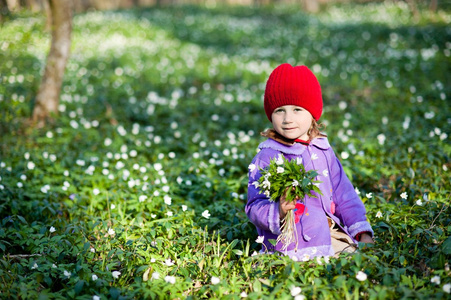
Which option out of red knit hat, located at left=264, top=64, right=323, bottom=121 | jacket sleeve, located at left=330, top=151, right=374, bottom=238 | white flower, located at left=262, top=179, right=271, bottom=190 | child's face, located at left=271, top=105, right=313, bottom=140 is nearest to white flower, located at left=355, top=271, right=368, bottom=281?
jacket sleeve, located at left=330, top=151, right=374, bottom=238

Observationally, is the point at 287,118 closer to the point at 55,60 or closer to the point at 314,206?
the point at 314,206

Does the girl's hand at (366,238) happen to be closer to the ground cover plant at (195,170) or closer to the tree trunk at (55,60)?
the ground cover plant at (195,170)

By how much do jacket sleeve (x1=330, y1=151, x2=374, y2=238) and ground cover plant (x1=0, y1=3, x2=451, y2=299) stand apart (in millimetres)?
250

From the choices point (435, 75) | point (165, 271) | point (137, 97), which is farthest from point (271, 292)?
point (435, 75)

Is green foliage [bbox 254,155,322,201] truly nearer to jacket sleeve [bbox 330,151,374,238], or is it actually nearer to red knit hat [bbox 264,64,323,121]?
red knit hat [bbox 264,64,323,121]

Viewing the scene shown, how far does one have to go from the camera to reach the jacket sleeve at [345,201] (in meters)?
3.04

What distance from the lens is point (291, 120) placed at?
280 cm

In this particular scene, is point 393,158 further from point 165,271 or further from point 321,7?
point 321,7

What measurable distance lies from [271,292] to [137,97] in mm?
6846

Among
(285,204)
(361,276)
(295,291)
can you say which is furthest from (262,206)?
(361,276)

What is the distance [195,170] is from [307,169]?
2170 millimetres

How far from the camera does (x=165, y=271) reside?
295cm

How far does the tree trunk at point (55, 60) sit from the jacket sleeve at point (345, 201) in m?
5.39

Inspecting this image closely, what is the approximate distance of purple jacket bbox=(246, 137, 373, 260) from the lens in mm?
2742
